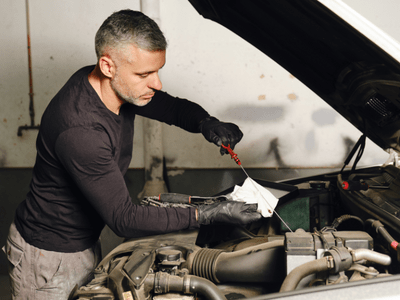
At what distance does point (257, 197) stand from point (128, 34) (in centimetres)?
80

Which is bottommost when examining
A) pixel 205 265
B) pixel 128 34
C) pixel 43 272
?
pixel 43 272

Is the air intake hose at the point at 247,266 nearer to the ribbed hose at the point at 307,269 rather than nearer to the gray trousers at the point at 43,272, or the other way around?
the ribbed hose at the point at 307,269

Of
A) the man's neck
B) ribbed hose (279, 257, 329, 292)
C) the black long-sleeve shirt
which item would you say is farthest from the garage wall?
ribbed hose (279, 257, 329, 292)

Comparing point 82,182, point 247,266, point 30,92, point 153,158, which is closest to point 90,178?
point 82,182

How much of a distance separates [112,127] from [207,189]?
2.25 metres

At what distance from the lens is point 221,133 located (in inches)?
62.6

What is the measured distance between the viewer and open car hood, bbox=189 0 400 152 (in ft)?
3.37

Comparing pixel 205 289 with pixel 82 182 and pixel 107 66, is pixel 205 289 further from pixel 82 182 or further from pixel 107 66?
pixel 107 66

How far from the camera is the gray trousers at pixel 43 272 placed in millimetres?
1311

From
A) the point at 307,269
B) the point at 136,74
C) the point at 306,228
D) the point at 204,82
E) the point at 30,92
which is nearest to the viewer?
the point at 307,269

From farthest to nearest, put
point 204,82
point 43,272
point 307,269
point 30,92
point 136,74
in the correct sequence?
point 30,92 → point 204,82 → point 43,272 → point 136,74 → point 307,269

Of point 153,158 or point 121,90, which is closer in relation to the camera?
point 121,90

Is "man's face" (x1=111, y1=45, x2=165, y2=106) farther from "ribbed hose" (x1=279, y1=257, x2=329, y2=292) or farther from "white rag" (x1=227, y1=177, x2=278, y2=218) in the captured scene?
"ribbed hose" (x1=279, y1=257, x2=329, y2=292)

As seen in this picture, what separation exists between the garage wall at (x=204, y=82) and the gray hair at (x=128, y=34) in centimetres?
206
